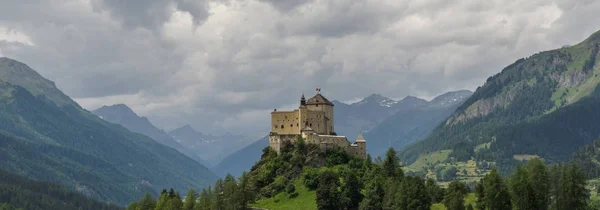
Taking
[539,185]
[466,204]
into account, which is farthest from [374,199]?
[539,185]

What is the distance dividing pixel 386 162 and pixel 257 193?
4034 centimetres

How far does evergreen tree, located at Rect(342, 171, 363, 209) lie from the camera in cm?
16630

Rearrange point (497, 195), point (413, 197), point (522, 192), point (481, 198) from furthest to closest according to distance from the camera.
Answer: point (413, 197)
point (481, 198)
point (497, 195)
point (522, 192)

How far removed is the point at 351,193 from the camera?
167125 mm

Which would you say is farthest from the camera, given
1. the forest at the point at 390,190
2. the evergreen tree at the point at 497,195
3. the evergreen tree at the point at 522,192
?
the evergreen tree at the point at 497,195

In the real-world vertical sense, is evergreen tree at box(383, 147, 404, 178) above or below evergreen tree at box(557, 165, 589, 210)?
above

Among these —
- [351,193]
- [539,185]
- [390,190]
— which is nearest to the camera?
[539,185]

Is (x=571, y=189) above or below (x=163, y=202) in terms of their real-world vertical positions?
below

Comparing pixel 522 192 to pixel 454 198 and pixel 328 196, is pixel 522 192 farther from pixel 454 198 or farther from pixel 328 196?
pixel 328 196

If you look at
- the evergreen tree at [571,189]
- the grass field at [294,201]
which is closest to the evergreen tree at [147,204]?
the grass field at [294,201]

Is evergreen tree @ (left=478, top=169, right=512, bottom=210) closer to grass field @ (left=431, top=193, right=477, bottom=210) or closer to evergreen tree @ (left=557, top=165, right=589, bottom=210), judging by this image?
evergreen tree @ (left=557, top=165, right=589, bottom=210)

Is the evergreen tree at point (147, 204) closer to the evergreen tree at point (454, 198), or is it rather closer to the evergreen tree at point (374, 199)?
the evergreen tree at point (374, 199)

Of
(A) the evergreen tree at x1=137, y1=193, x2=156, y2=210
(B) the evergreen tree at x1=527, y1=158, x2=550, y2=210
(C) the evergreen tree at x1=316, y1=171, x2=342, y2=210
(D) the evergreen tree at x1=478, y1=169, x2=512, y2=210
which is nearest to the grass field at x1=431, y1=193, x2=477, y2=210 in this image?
(D) the evergreen tree at x1=478, y1=169, x2=512, y2=210

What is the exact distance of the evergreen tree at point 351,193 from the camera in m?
166
